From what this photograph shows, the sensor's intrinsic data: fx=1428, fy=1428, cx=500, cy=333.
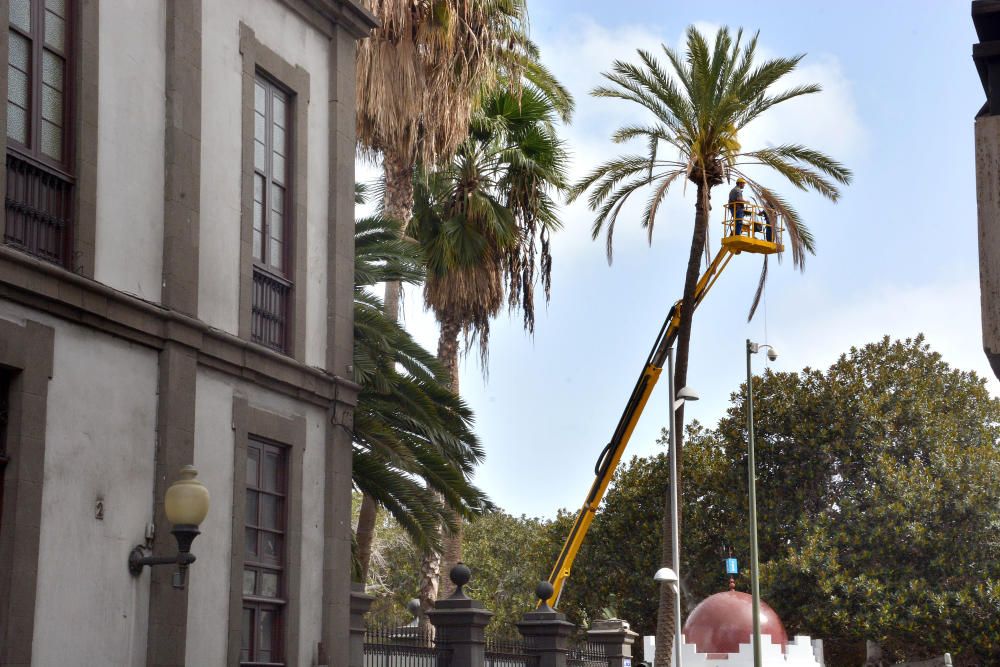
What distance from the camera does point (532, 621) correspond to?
21.7m

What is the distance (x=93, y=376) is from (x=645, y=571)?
123 feet

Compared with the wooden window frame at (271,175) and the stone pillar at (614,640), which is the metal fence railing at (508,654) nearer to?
the stone pillar at (614,640)

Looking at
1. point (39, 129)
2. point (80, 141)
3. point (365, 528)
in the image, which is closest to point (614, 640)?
point (365, 528)

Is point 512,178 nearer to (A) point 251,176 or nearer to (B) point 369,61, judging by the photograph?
(B) point 369,61

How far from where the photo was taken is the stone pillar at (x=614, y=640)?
81.7 feet

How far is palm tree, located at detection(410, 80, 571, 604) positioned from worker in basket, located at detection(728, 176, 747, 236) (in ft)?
13.0

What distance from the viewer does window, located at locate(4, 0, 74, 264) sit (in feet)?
35.8

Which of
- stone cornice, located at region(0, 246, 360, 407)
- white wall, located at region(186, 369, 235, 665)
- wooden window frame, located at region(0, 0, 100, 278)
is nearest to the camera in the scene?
stone cornice, located at region(0, 246, 360, 407)

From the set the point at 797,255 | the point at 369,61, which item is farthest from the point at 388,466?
the point at 797,255

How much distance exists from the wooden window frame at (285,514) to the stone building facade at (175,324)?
2 cm

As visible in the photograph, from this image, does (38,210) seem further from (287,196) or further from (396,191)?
(396,191)

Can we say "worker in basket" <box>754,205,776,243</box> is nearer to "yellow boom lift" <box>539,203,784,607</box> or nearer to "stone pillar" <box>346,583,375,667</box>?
"yellow boom lift" <box>539,203,784,607</box>

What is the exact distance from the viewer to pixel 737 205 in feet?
102

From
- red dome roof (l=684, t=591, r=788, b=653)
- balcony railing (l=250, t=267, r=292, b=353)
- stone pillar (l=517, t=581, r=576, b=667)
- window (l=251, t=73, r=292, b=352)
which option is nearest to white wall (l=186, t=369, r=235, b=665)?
balcony railing (l=250, t=267, r=292, b=353)
